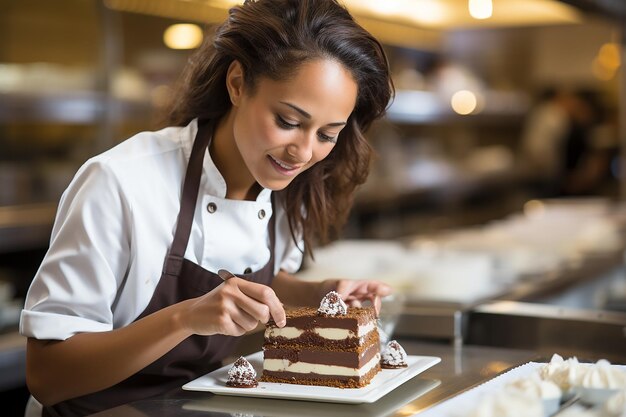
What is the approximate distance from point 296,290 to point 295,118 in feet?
2.08

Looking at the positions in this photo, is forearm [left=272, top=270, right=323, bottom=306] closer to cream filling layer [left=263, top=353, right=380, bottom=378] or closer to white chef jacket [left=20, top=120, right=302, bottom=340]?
white chef jacket [left=20, top=120, right=302, bottom=340]

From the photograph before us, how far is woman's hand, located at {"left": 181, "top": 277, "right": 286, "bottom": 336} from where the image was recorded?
5.90 feet

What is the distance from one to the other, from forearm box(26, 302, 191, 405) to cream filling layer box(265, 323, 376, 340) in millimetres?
210

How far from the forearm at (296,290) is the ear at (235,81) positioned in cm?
55

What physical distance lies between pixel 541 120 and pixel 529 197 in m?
1.07

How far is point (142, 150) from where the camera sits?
2152mm

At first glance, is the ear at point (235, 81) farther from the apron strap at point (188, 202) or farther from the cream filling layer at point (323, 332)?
the cream filling layer at point (323, 332)

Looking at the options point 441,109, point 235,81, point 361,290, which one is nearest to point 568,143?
point 441,109

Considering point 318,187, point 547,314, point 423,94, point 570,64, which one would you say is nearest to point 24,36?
point 318,187

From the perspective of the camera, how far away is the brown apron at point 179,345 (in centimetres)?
213

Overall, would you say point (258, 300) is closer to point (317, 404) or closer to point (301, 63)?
point (317, 404)

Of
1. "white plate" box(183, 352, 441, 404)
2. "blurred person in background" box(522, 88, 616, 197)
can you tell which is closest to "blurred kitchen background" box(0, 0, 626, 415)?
"white plate" box(183, 352, 441, 404)

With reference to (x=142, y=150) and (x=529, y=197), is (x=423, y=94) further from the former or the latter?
(x=142, y=150)

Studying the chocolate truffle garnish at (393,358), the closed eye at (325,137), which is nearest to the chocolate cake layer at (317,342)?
the chocolate truffle garnish at (393,358)
